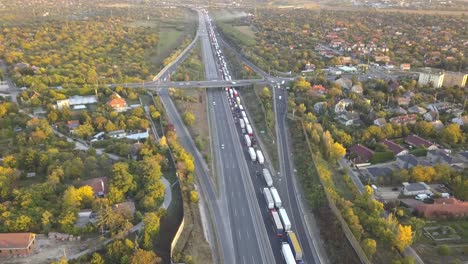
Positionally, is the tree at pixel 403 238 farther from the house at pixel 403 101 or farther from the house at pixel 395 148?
the house at pixel 403 101

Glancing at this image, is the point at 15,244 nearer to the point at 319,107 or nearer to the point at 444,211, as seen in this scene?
the point at 444,211

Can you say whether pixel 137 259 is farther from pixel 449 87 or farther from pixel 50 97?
pixel 449 87

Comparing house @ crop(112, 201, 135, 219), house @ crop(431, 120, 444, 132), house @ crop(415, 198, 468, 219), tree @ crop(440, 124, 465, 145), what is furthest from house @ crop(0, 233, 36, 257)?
house @ crop(431, 120, 444, 132)

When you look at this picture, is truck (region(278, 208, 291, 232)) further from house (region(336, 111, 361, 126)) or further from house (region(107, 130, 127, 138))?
house (region(107, 130, 127, 138))

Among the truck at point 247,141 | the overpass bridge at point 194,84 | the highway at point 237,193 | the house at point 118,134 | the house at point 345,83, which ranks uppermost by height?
the house at point 345,83

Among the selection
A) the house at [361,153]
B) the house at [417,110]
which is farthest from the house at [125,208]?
the house at [417,110]

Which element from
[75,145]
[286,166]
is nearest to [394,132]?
[286,166]
